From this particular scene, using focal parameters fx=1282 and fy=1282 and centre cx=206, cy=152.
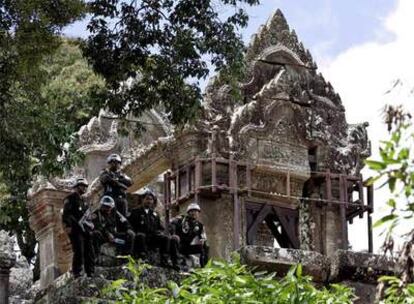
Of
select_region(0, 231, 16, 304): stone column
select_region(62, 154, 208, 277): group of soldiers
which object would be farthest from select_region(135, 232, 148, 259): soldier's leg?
select_region(0, 231, 16, 304): stone column

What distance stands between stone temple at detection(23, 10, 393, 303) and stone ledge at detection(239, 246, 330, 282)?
12.0 feet

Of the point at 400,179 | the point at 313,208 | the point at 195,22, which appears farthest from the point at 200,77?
the point at 400,179

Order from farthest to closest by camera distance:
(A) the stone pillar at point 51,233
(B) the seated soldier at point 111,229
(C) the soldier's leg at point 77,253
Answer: (A) the stone pillar at point 51,233, (B) the seated soldier at point 111,229, (C) the soldier's leg at point 77,253

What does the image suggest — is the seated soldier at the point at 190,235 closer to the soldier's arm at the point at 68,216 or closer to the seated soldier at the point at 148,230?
the seated soldier at the point at 148,230

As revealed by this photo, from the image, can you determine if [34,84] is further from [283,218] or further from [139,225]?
[283,218]

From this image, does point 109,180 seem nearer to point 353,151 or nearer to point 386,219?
point 353,151

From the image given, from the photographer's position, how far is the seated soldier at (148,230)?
12789 millimetres

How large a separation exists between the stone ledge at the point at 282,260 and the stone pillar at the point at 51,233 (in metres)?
5.71

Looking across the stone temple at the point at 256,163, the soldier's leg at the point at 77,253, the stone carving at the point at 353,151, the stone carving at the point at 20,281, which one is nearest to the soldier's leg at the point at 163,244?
the soldier's leg at the point at 77,253

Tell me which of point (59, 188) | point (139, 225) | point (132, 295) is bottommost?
point (132, 295)

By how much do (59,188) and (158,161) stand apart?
4.87ft

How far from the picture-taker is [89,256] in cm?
1214

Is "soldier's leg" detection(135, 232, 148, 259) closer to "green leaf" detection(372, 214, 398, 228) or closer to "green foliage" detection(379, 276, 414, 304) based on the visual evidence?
"green foliage" detection(379, 276, 414, 304)

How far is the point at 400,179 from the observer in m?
5.05
